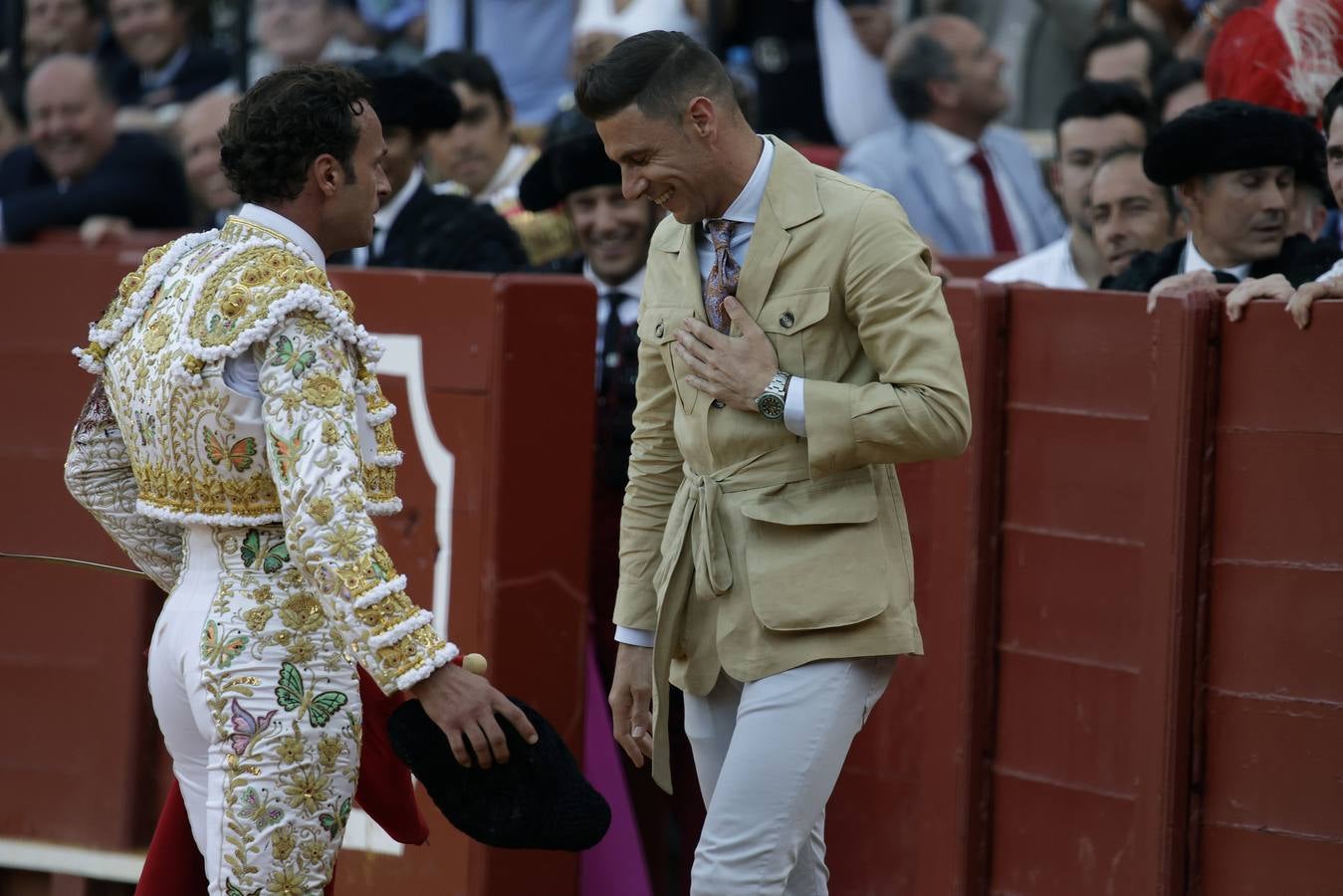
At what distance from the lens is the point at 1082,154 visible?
6.20m

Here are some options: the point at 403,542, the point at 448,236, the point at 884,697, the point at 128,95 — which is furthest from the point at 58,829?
the point at 128,95

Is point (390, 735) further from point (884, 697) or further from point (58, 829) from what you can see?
point (58, 829)

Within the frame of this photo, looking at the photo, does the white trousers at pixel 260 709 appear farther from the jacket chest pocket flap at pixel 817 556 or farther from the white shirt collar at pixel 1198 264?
the white shirt collar at pixel 1198 264

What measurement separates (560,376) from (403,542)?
60 cm

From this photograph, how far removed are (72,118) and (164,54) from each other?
1.36m

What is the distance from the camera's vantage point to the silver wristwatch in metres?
3.34

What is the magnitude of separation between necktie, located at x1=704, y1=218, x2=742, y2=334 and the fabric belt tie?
0.25 m

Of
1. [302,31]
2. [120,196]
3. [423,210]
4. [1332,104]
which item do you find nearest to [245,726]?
[1332,104]

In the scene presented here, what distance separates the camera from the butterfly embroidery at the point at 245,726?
315cm

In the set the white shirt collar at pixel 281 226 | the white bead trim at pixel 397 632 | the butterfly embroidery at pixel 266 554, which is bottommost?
Answer: the white bead trim at pixel 397 632

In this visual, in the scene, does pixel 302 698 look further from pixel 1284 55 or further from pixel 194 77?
pixel 194 77

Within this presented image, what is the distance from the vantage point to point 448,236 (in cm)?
585

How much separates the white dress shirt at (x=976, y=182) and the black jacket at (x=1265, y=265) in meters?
2.30

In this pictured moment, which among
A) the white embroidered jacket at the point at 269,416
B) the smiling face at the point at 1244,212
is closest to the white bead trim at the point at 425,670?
the white embroidered jacket at the point at 269,416
